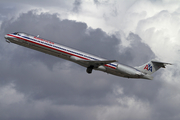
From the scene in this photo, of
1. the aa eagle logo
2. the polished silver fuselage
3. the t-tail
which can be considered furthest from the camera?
the aa eagle logo

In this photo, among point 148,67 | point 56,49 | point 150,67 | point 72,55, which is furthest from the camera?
point 150,67

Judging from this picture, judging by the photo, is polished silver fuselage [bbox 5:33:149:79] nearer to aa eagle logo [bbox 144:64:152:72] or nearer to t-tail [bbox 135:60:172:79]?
t-tail [bbox 135:60:172:79]

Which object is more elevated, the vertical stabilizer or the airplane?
the vertical stabilizer

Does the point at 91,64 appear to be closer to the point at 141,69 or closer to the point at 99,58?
the point at 99,58

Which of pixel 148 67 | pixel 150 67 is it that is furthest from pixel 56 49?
pixel 150 67

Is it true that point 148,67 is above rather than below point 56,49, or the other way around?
above

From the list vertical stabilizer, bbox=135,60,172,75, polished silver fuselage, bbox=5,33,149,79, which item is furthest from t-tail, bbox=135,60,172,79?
polished silver fuselage, bbox=5,33,149,79

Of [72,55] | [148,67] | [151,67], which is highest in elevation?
[151,67]

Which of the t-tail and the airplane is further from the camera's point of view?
the t-tail

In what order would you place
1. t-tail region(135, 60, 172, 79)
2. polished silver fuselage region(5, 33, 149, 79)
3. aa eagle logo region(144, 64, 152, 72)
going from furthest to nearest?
aa eagle logo region(144, 64, 152, 72), t-tail region(135, 60, 172, 79), polished silver fuselage region(5, 33, 149, 79)

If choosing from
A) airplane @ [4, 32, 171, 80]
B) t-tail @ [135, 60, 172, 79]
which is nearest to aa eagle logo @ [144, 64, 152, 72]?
t-tail @ [135, 60, 172, 79]

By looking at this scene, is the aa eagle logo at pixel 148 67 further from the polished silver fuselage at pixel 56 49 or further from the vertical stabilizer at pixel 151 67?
the polished silver fuselage at pixel 56 49

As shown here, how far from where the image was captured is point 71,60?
5184 cm

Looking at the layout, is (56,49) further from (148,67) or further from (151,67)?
(151,67)
